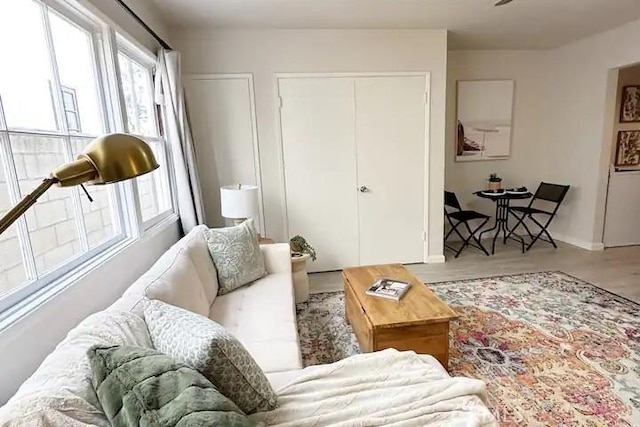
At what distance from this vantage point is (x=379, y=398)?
3.72ft

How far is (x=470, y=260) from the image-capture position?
4.10 metres

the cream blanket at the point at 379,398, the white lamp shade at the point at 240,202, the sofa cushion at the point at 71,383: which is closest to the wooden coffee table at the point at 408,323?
the cream blanket at the point at 379,398

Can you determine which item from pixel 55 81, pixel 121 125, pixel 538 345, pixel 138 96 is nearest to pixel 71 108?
pixel 55 81

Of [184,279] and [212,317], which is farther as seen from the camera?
[212,317]

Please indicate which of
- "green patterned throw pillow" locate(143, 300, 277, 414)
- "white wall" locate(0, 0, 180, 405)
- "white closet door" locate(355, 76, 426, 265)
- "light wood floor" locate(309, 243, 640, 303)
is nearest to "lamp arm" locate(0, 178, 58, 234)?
"green patterned throw pillow" locate(143, 300, 277, 414)

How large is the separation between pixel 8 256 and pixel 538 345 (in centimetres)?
283

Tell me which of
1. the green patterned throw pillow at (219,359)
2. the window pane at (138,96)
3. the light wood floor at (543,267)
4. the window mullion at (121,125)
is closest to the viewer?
the green patterned throw pillow at (219,359)

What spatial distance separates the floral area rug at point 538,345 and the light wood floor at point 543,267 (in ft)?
0.73

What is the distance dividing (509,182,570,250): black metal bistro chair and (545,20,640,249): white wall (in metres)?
0.19

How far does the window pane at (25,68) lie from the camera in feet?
4.51

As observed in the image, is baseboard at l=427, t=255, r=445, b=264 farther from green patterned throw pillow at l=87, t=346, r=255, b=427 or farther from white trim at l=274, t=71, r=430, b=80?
green patterned throw pillow at l=87, t=346, r=255, b=427

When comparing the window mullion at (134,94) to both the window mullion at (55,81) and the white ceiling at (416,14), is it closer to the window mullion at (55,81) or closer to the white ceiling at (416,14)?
the white ceiling at (416,14)

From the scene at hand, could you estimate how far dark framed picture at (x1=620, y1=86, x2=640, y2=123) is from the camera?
4301mm

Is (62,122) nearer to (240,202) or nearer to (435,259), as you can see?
→ (240,202)
